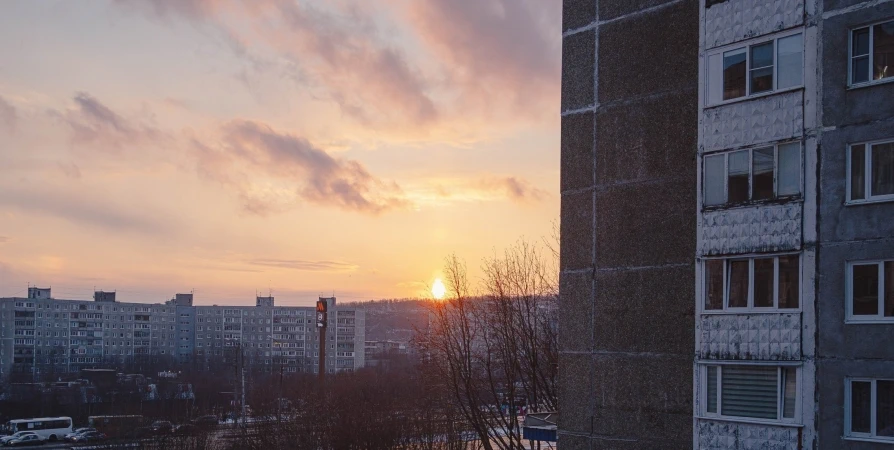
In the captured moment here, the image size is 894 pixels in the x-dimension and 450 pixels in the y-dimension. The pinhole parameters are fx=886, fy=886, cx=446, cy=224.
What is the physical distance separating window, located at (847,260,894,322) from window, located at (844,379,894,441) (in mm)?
→ 1009

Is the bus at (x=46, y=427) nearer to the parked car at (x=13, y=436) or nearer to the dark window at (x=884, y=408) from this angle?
the parked car at (x=13, y=436)

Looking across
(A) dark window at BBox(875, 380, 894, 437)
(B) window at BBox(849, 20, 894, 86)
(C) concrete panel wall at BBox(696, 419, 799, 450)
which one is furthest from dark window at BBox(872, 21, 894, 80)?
(C) concrete panel wall at BBox(696, 419, 799, 450)

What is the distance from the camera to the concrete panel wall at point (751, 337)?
14.6m

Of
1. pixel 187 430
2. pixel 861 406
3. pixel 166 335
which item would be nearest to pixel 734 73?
pixel 861 406

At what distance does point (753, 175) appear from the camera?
15.5 m

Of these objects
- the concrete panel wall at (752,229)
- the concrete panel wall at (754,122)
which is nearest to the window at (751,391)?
the concrete panel wall at (752,229)

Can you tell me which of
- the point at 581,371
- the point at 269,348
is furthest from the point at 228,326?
the point at 581,371

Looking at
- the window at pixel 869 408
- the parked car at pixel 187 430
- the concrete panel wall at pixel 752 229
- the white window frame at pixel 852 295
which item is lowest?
the parked car at pixel 187 430

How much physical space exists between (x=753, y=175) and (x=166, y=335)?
159m

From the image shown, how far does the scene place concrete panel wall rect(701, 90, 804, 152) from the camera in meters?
15.0

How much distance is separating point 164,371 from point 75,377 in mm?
12762

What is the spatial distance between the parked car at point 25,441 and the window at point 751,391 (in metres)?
73.8

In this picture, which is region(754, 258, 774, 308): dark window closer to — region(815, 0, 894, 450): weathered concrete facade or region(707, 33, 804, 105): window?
region(815, 0, 894, 450): weathered concrete facade

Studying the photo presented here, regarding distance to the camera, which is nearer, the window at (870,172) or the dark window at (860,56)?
the window at (870,172)
